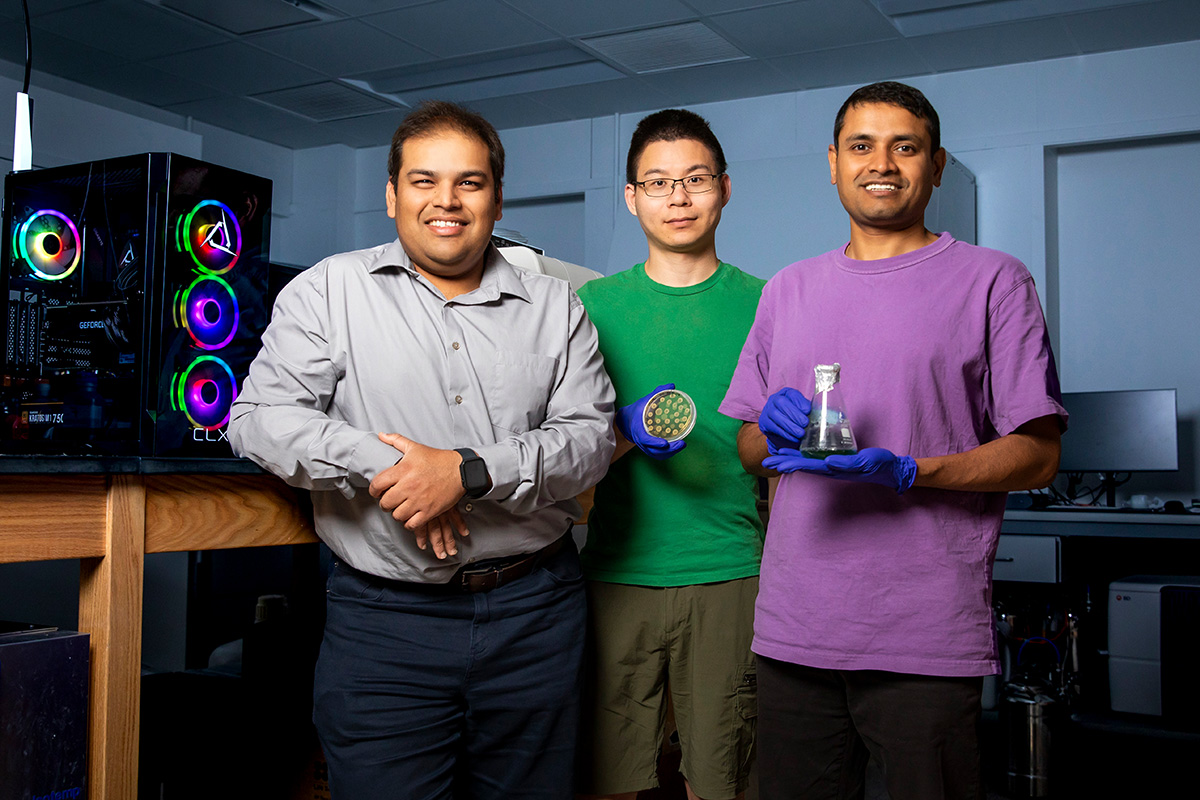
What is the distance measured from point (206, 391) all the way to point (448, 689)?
0.61 metres

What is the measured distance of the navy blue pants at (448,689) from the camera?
1.29 meters

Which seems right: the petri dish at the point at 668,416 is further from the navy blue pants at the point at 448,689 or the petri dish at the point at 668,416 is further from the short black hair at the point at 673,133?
the short black hair at the point at 673,133

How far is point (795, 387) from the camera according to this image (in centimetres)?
135

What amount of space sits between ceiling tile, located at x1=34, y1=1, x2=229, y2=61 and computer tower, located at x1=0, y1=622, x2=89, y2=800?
12.5 ft

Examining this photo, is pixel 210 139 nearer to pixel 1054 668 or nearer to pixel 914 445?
pixel 1054 668

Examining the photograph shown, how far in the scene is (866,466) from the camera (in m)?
1.13

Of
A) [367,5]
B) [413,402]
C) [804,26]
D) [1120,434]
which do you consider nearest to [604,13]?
[804,26]

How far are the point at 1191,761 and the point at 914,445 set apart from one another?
2.75m

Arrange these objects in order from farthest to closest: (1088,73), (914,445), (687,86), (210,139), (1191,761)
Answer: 1. (210,139)
2. (687,86)
3. (1088,73)
4. (1191,761)
5. (914,445)

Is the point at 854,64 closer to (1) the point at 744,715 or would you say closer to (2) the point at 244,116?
(2) the point at 244,116

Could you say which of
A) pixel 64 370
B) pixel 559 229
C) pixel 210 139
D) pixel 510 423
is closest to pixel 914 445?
pixel 510 423

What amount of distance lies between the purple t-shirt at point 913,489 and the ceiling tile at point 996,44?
3516 mm

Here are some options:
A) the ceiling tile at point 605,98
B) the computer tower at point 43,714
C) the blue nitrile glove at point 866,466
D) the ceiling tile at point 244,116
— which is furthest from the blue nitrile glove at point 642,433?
the ceiling tile at point 244,116

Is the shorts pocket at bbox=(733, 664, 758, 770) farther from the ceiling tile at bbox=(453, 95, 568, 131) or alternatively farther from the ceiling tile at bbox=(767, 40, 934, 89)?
the ceiling tile at bbox=(453, 95, 568, 131)
